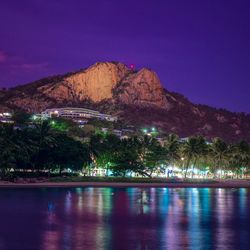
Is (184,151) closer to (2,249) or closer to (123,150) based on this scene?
(123,150)

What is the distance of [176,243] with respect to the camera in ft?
136

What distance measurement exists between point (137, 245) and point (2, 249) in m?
9.65

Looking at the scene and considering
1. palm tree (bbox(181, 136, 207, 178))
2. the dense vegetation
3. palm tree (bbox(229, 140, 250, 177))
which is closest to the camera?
the dense vegetation

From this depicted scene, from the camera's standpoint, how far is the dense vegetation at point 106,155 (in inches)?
4616

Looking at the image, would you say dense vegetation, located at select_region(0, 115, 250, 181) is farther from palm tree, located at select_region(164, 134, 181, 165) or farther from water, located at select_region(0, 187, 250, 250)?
water, located at select_region(0, 187, 250, 250)

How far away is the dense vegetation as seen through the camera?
117 m

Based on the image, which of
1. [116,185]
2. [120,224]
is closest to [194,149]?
[116,185]

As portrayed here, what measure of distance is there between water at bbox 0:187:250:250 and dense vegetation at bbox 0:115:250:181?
3746cm

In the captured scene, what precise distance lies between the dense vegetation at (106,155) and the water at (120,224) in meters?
37.5

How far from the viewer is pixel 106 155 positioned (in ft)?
474

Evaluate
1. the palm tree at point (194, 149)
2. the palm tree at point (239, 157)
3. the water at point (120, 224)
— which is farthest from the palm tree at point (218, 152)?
the water at point (120, 224)

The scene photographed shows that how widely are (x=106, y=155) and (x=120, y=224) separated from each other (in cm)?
9205

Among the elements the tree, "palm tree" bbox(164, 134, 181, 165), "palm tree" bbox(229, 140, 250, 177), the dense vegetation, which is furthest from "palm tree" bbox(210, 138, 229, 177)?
"palm tree" bbox(164, 134, 181, 165)

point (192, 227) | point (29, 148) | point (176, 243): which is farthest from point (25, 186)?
point (176, 243)
